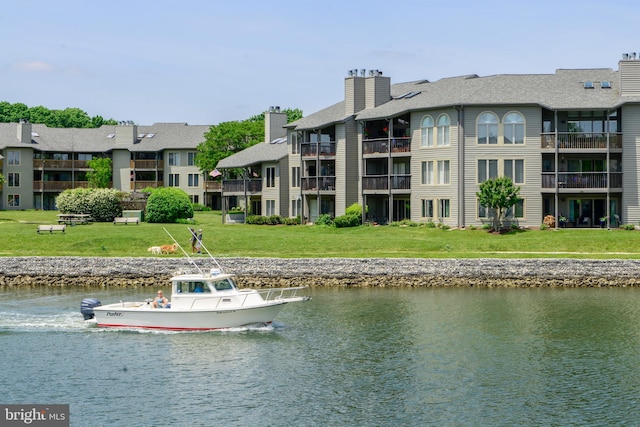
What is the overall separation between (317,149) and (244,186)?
987cm

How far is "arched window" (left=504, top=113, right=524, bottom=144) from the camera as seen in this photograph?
69.6 meters

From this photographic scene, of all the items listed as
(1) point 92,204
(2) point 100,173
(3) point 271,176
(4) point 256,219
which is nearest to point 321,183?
(4) point 256,219

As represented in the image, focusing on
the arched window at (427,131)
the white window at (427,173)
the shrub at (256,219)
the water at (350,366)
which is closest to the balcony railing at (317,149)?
the shrub at (256,219)

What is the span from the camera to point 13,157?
110625 mm

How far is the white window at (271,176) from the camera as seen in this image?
279ft

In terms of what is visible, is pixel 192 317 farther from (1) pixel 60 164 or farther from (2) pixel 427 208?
(1) pixel 60 164

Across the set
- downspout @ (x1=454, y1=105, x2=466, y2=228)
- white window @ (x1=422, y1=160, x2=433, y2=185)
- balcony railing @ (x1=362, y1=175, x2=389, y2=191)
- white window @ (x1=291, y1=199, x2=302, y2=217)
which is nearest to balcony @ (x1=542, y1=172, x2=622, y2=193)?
downspout @ (x1=454, y1=105, x2=466, y2=228)

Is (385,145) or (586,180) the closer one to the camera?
(586,180)

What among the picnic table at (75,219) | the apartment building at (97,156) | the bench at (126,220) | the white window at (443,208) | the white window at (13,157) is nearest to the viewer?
the white window at (443,208)

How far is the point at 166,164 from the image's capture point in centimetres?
11612

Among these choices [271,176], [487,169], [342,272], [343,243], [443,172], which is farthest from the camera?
[271,176]

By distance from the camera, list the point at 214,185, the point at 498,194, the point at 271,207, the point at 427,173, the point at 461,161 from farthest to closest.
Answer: the point at 214,185 < the point at 271,207 < the point at 427,173 < the point at 461,161 < the point at 498,194

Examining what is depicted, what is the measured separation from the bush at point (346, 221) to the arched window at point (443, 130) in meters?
8.69

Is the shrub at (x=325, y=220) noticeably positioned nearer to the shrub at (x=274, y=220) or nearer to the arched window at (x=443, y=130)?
the shrub at (x=274, y=220)
